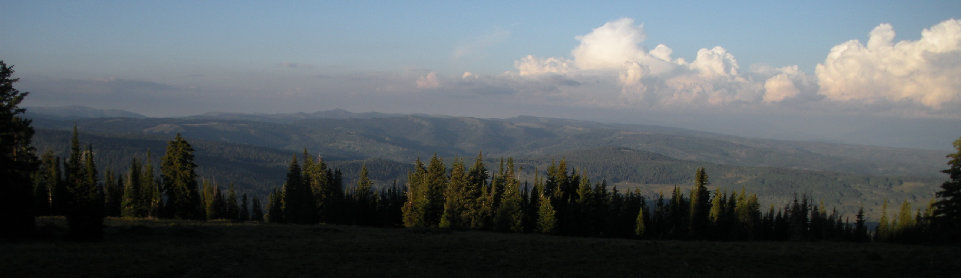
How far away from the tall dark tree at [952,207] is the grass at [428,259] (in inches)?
595

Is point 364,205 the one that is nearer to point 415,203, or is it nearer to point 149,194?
point 415,203

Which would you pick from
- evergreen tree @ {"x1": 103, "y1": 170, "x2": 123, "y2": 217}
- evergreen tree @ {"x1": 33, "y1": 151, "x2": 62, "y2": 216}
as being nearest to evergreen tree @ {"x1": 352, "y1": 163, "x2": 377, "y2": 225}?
evergreen tree @ {"x1": 103, "y1": 170, "x2": 123, "y2": 217}

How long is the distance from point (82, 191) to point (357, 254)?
128ft

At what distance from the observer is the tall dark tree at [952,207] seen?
39906 mm

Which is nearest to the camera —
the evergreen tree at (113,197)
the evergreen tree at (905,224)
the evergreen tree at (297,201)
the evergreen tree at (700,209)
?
the evergreen tree at (113,197)

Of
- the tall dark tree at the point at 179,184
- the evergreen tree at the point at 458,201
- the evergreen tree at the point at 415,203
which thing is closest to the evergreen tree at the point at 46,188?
the tall dark tree at the point at 179,184

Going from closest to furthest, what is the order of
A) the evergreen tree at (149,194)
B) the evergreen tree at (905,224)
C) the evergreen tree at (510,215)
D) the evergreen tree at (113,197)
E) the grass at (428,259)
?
the grass at (428,259)
the evergreen tree at (510,215)
the evergreen tree at (149,194)
the evergreen tree at (113,197)
the evergreen tree at (905,224)

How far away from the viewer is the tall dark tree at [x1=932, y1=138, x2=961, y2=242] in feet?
131

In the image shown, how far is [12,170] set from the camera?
3203cm

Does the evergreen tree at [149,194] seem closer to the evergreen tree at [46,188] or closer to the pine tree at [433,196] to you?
the evergreen tree at [46,188]

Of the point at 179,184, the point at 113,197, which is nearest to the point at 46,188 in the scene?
the point at 113,197

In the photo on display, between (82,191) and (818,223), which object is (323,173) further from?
(818,223)

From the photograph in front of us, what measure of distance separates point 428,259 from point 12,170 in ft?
96.0

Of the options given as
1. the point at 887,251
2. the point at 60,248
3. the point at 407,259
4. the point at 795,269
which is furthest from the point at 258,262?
the point at 887,251
